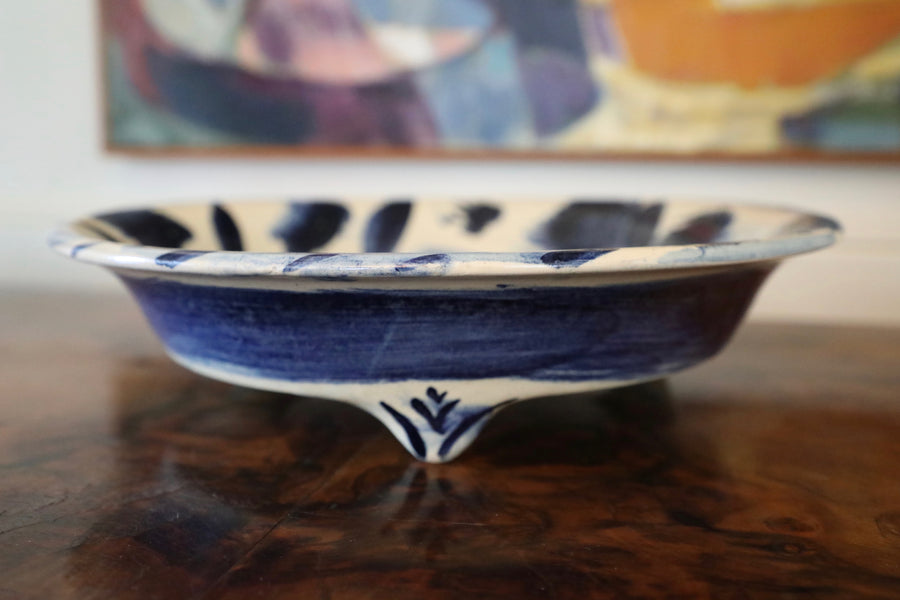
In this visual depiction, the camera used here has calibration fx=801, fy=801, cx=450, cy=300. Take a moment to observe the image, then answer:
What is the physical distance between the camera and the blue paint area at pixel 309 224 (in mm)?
613

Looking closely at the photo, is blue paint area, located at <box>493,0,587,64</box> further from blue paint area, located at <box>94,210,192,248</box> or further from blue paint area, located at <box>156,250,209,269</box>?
blue paint area, located at <box>156,250,209,269</box>

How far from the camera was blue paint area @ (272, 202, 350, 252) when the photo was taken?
613 millimetres

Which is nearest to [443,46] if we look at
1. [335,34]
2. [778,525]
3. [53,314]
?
[335,34]

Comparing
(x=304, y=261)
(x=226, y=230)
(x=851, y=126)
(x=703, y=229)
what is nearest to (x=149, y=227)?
(x=226, y=230)

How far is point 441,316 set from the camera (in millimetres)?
321

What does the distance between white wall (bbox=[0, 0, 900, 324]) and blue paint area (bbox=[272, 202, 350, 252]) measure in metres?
0.44

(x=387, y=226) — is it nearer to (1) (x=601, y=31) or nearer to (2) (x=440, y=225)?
(2) (x=440, y=225)

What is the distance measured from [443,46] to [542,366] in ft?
2.37

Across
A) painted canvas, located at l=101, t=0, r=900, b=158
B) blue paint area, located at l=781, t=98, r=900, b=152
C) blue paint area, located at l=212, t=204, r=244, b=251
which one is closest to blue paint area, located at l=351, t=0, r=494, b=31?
painted canvas, located at l=101, t=0, r=900, b=158

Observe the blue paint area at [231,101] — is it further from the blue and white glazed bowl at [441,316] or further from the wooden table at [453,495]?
the blue and white glazed bowl at [441,316]

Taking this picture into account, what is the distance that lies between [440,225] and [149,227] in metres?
0.22

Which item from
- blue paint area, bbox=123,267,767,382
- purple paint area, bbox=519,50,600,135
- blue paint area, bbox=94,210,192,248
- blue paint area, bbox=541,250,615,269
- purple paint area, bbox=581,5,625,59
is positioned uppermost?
purple paint area, bbox=581,5,625,59

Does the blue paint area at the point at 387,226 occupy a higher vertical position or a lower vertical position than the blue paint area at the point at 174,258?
higher

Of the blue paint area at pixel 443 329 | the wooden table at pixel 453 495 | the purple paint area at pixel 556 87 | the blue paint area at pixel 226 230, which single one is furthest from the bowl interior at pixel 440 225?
the purple paint area at pixel 556 87
